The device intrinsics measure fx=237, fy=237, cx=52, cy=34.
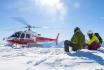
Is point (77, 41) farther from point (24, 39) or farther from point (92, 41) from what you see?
point (24, 39)

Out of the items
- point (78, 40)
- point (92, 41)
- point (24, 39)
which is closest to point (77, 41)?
point (78, 40)

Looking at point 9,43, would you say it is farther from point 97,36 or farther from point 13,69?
point 13,69

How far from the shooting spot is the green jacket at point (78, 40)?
39.7ft

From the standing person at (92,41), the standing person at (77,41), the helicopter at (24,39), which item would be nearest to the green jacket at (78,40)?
the standing person at (77,41)

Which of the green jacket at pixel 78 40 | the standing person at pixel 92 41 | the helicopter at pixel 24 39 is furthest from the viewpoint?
the helicopter at pixel 24 39

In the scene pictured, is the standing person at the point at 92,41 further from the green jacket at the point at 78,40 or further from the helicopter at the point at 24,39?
the helicopter at the point at 24,39

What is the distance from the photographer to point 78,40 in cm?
1220

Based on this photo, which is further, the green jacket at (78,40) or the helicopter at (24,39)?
the helicopter at (24,39)

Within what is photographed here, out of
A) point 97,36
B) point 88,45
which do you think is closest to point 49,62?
point 88,45

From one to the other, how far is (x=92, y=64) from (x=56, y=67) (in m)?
1.35

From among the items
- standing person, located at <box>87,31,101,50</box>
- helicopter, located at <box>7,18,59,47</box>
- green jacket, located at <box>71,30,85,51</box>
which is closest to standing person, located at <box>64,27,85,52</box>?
green jacket, located at <box>71,30,85,51</box>

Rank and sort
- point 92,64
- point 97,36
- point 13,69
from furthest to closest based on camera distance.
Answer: point 97,36 → point 92,64 → point 13,69

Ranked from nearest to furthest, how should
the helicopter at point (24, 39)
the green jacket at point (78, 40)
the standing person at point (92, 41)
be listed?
the green jacket at point (78, 40), the standing person at point (92, 41), the helicopter at point (24, 39)

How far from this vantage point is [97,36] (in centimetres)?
1406
